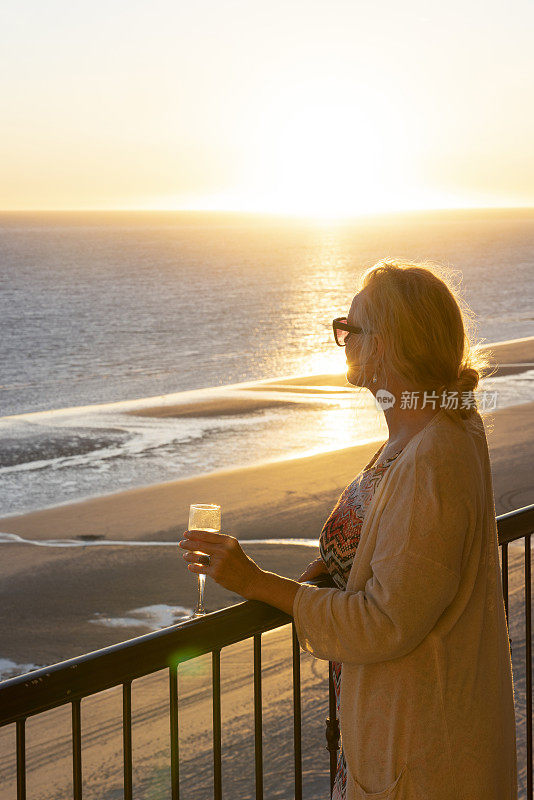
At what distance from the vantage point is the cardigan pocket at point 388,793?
2184 mm

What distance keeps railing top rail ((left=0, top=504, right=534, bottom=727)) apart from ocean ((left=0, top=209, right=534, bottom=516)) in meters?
0.69

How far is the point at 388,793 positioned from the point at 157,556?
10223 millimetres

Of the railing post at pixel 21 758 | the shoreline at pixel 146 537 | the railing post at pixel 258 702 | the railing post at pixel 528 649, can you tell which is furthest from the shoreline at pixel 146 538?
the railing post at pixel 21 758

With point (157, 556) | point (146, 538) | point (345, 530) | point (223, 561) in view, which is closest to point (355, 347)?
point (345, 530)

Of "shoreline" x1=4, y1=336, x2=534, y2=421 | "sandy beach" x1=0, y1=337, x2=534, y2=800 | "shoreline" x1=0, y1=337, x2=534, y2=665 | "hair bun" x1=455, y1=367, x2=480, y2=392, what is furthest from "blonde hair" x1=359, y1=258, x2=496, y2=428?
"shoreline" x1=4, y1=336, x2=534, y2=421

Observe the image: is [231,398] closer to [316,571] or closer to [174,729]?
[316,571]

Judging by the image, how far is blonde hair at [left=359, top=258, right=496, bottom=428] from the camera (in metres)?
2.30

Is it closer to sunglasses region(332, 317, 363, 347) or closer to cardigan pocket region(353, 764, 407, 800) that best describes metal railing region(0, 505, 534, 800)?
cardigan pocket region(353, 764, 407, 800)

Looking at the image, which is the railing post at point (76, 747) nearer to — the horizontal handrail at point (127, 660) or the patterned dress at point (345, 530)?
the horizontal handrail at point (127, 660)

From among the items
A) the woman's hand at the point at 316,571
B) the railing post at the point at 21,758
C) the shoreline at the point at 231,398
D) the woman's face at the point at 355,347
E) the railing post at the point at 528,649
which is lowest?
the shoreline at the point at 231,398

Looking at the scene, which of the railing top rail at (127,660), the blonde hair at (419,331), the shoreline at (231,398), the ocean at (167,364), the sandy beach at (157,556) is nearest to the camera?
the railing top rail at (127,660)

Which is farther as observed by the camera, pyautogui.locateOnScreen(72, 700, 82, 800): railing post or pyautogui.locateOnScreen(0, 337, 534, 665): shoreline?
pyautogui.locateOnScreen(0, 337, 534, 665): shoreline

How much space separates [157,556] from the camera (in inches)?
481

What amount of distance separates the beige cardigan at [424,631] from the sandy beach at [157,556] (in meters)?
4.05
